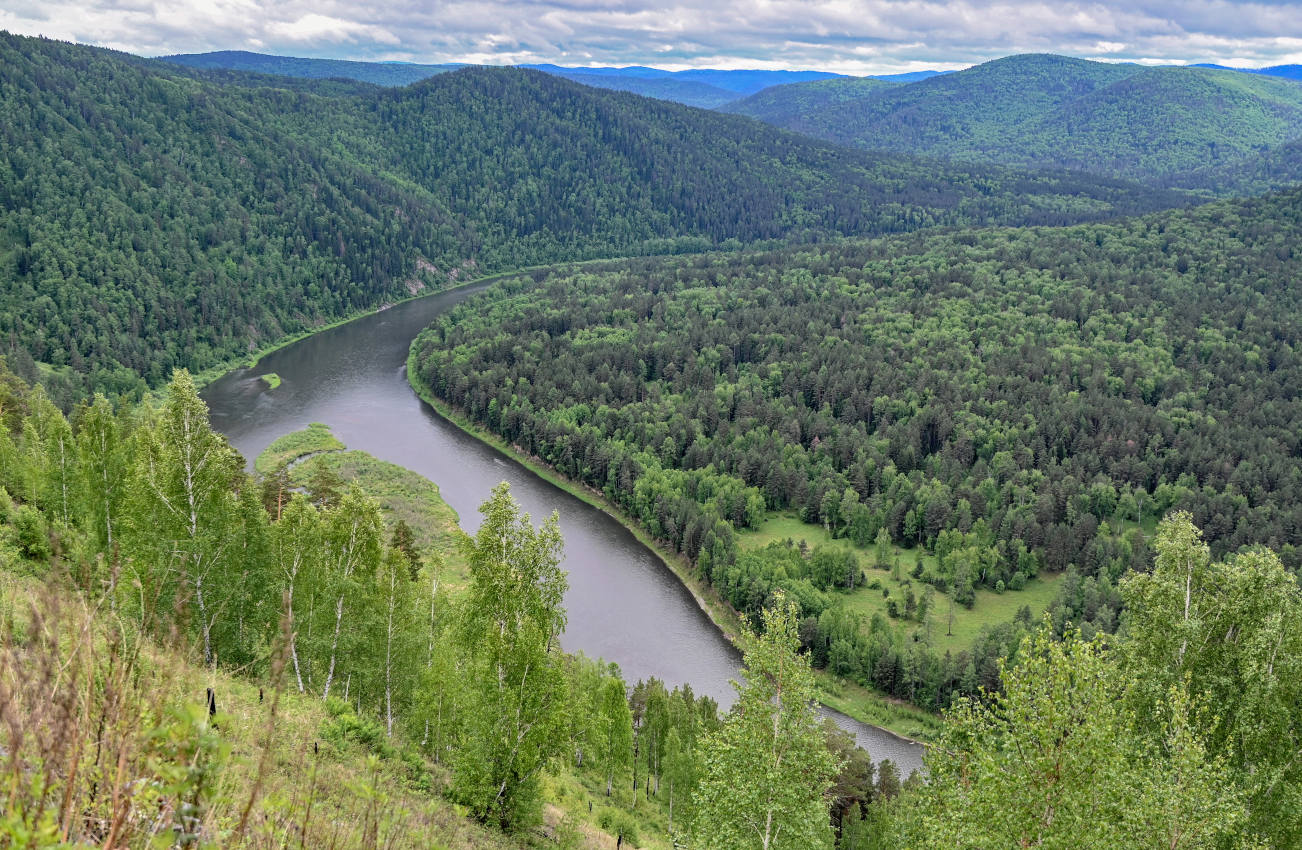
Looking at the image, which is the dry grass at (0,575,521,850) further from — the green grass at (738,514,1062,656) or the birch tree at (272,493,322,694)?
the green grass at (738,514,1062,656)

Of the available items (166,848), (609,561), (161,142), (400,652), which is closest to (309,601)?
(400,652)

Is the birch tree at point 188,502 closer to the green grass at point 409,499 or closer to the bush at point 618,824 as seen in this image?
the bush at point 618,824

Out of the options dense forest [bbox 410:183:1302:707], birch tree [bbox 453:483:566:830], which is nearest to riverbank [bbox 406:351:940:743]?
dense forest [bbox 410:183:1302:707]

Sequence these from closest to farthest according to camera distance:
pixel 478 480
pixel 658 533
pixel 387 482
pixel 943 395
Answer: pixel 658 533 < pixel 387 482 < pixel 478 480 < pixel 943 395

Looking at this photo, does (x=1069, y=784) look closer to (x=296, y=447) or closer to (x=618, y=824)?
(x=618, y=824)

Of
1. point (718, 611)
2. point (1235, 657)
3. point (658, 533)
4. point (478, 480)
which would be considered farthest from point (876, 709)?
point (478, 480)

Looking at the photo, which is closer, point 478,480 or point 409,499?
point 409,499
